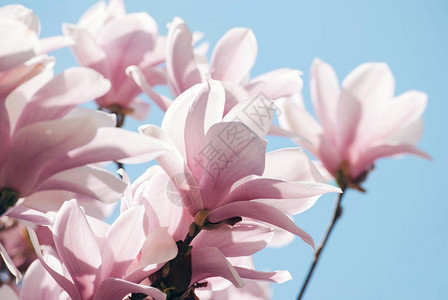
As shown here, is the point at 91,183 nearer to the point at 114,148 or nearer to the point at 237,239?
the point at 114,148

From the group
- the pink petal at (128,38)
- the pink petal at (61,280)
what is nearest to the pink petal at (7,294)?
the pink petal at (61,280)

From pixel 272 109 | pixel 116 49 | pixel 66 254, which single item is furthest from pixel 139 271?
pixel 116 49

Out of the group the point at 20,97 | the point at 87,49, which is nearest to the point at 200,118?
the point at 20,97

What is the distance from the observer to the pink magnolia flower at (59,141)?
33 cm

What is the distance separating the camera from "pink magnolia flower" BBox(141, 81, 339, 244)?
377 millimetres

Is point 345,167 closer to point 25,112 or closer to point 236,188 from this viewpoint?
point 236,188

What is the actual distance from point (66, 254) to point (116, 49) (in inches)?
20.6

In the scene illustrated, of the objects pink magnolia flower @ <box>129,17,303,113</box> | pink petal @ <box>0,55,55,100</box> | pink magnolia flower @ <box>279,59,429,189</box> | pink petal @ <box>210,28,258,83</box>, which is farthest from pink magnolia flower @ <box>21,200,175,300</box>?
pink magnolia flower @ <box>279,59,429,189</box>

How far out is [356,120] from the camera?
3.50ft

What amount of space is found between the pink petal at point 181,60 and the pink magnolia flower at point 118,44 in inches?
6.2

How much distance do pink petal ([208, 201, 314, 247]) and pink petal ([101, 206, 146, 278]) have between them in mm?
62

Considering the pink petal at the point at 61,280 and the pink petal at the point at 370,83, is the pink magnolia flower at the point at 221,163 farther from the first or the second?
the pink petal at the point at 370,83

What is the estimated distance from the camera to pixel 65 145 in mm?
329

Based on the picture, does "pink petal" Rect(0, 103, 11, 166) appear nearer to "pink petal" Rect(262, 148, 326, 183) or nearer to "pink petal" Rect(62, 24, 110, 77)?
"pink petal" Rect(262, 148, 326, 183)
